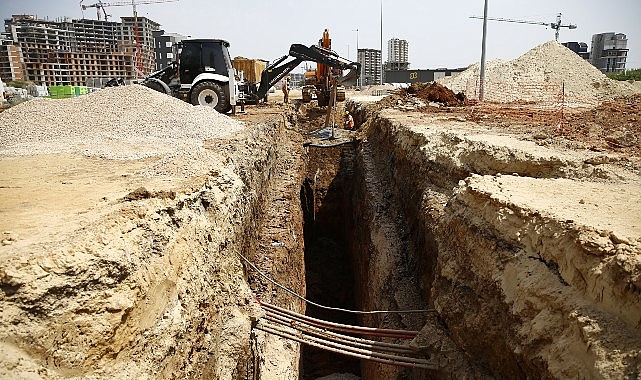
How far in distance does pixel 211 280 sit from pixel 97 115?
6.28 metres

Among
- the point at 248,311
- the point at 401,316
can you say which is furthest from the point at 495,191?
the point at 248,311

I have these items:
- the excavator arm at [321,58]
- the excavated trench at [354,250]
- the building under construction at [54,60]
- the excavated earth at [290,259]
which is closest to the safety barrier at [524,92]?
the excavator arm at [321,58]

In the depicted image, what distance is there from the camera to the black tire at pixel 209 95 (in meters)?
15.1

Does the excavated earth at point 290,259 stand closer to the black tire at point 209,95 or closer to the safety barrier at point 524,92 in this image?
the black tire at point 209,95

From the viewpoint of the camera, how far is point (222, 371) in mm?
5617

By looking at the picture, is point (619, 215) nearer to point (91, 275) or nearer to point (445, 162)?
point (445, 162)

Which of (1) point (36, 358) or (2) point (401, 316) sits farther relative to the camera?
(2) point (401, 316)

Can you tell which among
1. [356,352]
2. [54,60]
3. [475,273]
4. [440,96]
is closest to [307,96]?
[440,96]

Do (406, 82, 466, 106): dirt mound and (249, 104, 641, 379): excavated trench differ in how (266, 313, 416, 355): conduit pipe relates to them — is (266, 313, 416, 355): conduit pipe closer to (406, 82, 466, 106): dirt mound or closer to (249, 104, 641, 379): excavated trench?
(249, 104, 641, 379): excavated trench

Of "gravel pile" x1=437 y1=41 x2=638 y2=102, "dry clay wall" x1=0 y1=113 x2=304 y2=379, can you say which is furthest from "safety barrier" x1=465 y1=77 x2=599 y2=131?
"dry clay wall" x1=0 y1=113 x2=304 y2=379

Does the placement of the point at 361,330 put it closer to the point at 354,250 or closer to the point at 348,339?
the point at 348,339

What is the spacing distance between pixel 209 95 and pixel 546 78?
21.0m

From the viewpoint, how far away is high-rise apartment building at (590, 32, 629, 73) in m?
67.9

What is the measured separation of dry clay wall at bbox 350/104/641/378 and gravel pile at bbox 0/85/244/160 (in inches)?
181
